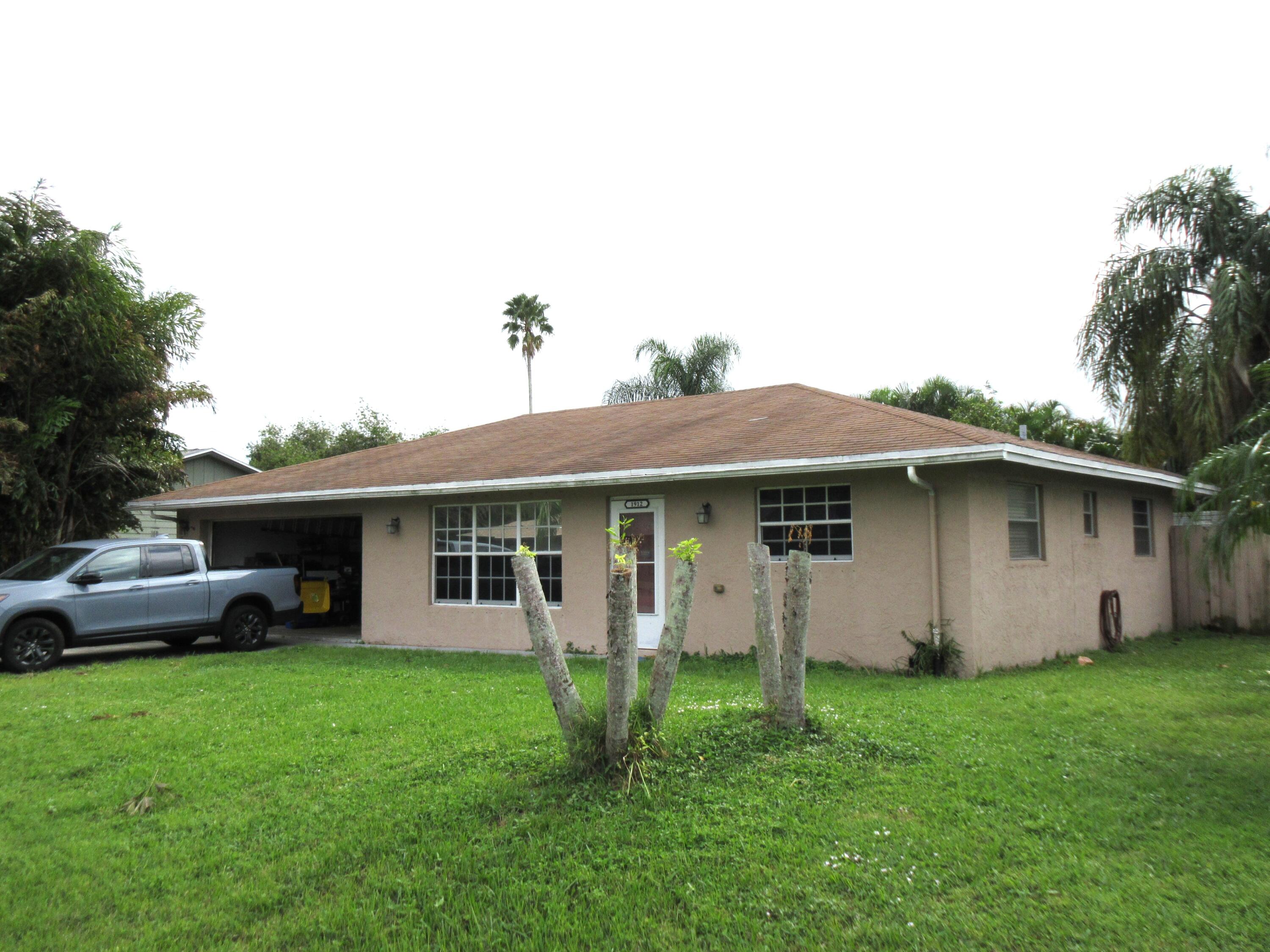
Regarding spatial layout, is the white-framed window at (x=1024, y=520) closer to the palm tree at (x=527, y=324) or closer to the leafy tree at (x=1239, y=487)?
the leafy tree at (x=1239, y=487)

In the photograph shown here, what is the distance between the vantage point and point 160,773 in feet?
19.8

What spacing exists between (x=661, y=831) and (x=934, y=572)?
20.6 ft

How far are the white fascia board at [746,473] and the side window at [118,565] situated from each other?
2560 millimetres

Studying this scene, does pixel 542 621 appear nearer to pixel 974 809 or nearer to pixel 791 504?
pixel 974 809

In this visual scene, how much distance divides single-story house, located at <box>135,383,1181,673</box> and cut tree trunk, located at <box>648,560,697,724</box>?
15.8 ft

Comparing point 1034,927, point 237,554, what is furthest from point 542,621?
point 237,554

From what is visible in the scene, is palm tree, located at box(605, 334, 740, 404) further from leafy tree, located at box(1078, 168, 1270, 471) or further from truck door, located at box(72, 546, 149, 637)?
truck door, located at box(72, 546, 149, 637)

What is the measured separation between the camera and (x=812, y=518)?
11.0 meters

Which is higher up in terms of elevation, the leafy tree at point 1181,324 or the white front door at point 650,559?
the leafy tree at point 1181,324

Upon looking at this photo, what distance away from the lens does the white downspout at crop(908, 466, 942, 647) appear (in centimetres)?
991

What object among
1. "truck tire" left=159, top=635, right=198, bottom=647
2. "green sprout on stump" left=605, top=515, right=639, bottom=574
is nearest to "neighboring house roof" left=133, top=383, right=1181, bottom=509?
"truck tire" left=159, top=635, right=198, bottom=647

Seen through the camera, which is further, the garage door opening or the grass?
the garage door opening

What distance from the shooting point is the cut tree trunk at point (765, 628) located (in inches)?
247

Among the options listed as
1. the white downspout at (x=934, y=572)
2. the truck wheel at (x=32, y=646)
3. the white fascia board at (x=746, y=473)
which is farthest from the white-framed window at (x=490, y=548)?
the white downspout at (x=934, y=572)
